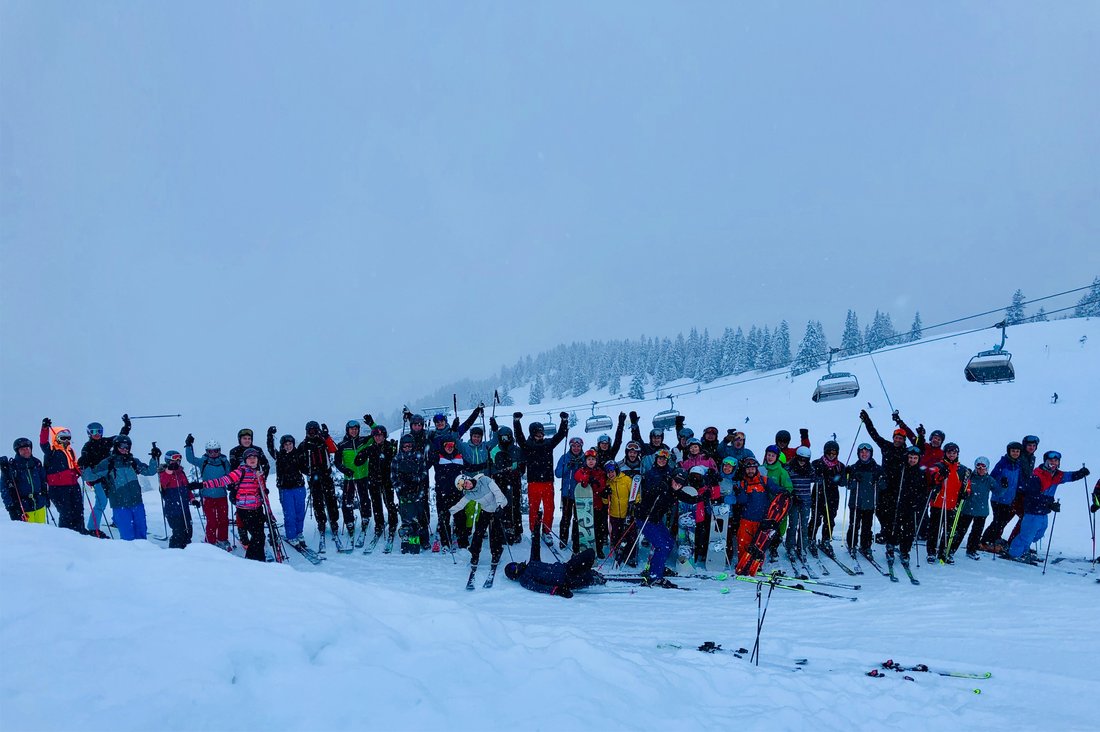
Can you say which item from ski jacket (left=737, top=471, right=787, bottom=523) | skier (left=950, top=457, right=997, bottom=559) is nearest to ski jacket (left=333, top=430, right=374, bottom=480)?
ski jacket (left=737, top=471, right=787, bottom=523)

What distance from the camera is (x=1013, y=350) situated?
1861 inches

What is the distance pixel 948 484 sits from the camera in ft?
32.7

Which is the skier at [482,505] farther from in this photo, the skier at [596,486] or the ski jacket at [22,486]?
the ski jacket at [22,486]

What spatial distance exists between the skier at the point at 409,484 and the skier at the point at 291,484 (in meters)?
1.90

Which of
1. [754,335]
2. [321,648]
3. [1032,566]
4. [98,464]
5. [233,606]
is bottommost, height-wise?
[1032,566]

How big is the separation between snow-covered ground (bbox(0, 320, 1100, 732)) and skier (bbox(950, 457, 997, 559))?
85 cm

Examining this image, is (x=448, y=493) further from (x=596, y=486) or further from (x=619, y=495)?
(x=619, y=495)

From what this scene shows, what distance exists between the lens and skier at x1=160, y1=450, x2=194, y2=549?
30.7 feet

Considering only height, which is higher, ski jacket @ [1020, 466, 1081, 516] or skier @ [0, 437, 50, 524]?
skier @ [0, 437, 50, 524]

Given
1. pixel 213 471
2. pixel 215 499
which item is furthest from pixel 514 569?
pixel 213 471

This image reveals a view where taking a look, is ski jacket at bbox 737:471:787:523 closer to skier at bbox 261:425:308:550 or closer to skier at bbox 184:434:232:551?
skier at bbox 261:425:308:550

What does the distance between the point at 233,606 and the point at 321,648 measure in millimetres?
872

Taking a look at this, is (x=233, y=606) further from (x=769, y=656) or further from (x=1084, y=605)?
(x=1084, y=605)

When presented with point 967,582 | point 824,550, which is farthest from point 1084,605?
point 824,550
